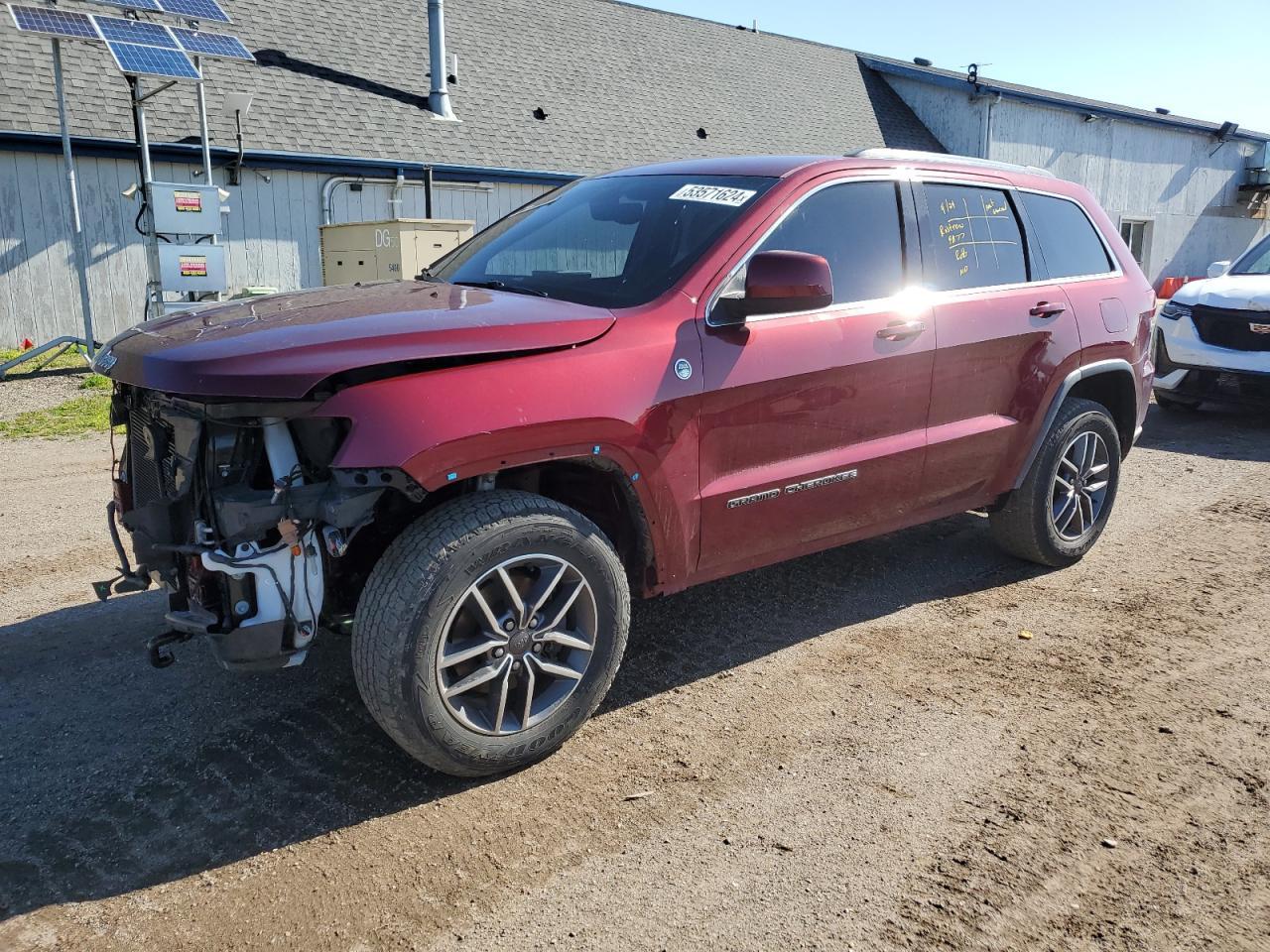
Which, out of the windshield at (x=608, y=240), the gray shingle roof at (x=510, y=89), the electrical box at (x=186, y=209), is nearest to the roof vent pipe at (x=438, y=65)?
the gray shingle roof at (x=510, y=89)

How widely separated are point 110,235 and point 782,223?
43.4 ft

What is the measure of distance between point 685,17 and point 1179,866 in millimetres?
24858

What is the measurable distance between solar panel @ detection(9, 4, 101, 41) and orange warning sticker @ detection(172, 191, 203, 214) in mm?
1782

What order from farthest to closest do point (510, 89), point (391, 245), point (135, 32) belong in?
point (510, 89)
point (391, 245)
point (135, 32)

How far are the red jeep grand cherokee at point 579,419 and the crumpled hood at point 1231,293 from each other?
4.93 meters

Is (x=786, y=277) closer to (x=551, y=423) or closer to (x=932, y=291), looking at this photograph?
(x=551, y=423)

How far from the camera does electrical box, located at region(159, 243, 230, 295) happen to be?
11.3 metres

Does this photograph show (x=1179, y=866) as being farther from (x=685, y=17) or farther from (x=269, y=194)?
(x=685, y=17)

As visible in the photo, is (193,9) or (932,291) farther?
(193,9)

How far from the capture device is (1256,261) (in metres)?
9.88

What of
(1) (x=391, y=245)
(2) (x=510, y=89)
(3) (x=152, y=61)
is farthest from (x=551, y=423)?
(2) (x=510, y=89)

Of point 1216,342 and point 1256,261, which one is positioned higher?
point 1256,261

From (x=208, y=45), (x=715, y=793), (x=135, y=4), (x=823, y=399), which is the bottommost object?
(x=715, y=793)

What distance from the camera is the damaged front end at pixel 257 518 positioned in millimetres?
2803
